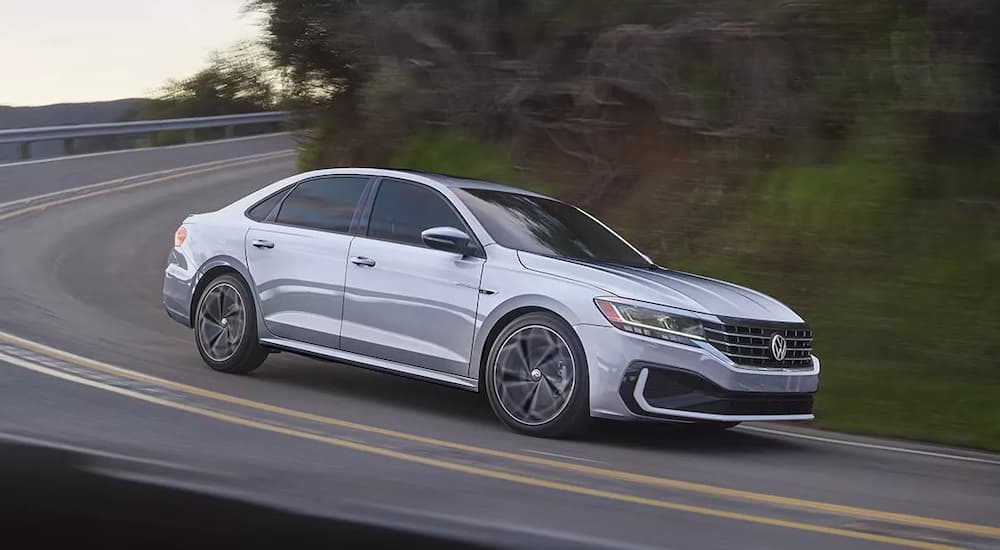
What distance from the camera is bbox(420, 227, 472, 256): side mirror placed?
7.53 m

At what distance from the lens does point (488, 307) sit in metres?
7.44

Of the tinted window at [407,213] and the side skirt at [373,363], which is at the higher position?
the tinted window at [407,213]

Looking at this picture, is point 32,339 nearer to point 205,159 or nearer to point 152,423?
point 152,423

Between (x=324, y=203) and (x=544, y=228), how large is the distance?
5.47ft

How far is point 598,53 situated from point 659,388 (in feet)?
25.8

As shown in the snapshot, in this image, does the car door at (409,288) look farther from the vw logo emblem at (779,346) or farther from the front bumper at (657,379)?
the vw logo emblem at (779,346)

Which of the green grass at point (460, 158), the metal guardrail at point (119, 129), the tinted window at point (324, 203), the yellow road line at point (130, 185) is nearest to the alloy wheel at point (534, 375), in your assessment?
the tinted window at point (324, 203)

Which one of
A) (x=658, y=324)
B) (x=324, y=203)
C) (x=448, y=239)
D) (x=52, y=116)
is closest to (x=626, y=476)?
(x=658, y=324)

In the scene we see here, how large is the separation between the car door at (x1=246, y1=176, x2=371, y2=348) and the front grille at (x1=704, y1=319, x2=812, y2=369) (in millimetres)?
2593

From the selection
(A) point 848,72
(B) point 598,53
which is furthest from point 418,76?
(A) point 848,72

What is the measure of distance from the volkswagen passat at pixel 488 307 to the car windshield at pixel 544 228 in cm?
2

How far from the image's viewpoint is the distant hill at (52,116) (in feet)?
86.4

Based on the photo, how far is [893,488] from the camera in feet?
20.7

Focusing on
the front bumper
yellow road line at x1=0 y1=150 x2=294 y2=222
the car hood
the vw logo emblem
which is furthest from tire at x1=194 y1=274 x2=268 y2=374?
yellow road line at x1=0 y1=150 x2=294 y2=222
